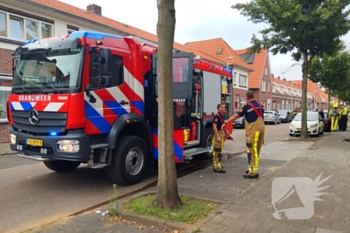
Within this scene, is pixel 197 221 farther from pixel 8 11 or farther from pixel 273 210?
pixel 8 11

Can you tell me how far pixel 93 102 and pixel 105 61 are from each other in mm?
784

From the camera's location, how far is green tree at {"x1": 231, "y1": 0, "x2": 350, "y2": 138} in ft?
43.7

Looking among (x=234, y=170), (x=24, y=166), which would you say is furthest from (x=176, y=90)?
(x=24, y=166)

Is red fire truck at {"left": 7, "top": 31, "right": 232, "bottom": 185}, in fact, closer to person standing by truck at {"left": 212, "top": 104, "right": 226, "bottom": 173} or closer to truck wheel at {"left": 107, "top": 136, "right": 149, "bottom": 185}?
truck wheel at {"left": 107, "top": 136, "right": 149, "bottom": 185}

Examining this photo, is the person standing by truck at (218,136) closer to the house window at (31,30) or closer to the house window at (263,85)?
the house window at (31,30)

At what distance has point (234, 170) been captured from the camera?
25.0 feet

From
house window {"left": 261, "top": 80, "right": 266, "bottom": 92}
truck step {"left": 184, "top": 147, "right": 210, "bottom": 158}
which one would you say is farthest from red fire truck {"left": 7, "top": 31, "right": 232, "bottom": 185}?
house window {"left": 261, "top": 80, "right": 266, "bottom": 92}

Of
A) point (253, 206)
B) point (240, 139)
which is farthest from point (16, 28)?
point (253, 206)

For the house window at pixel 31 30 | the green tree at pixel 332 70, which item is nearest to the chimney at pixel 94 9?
the house window at pixel 31 30

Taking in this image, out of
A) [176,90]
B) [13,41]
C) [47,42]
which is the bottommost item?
[176,90]

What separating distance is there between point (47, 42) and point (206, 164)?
5.07 meters

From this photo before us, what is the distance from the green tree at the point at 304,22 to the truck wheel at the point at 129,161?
982 centimetres

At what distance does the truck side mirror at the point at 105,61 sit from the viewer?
5.59 metres

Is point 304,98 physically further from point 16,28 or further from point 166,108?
point 16,28
